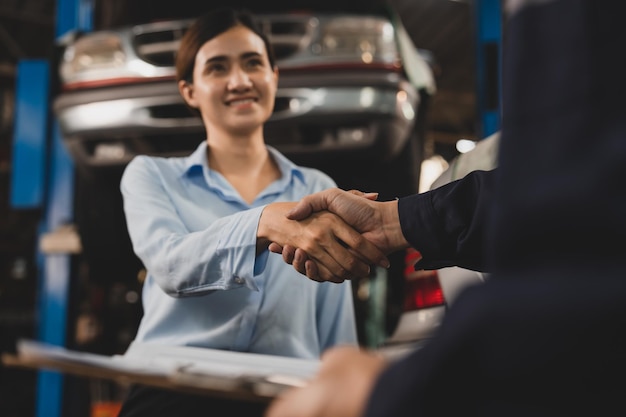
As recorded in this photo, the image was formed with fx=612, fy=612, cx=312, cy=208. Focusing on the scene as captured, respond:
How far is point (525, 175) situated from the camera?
0.31 m

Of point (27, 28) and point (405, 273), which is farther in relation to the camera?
point (27, 28)

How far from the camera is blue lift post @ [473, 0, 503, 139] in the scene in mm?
1748

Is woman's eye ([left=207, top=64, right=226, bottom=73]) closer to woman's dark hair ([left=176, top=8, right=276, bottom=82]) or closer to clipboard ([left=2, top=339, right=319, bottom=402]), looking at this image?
woman's dark hair ([left=176, top=8, right=276, bottom=82])

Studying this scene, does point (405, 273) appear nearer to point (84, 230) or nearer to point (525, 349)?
point (84, 230)

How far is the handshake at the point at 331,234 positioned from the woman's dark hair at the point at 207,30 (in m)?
0.28

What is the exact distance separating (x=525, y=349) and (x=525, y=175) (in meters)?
0.09

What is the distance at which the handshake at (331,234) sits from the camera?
31.2 inches

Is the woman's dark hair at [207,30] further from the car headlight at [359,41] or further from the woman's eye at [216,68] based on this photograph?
the car headlight at [359,41]

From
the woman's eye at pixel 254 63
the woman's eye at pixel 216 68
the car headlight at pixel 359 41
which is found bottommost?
the woman's eye at pixel 216 68

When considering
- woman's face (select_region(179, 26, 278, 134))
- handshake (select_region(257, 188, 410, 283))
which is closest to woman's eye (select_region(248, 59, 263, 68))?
woman's face (select_region(179, 26, 278, 134))

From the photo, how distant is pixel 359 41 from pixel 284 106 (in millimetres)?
270

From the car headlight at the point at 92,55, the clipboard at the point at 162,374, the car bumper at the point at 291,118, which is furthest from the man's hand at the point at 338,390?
the car headlight at the point at 92,55

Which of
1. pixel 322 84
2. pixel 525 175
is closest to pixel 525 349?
pixel 525 175

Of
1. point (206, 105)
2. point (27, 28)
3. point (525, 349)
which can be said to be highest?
point (27, 28)
